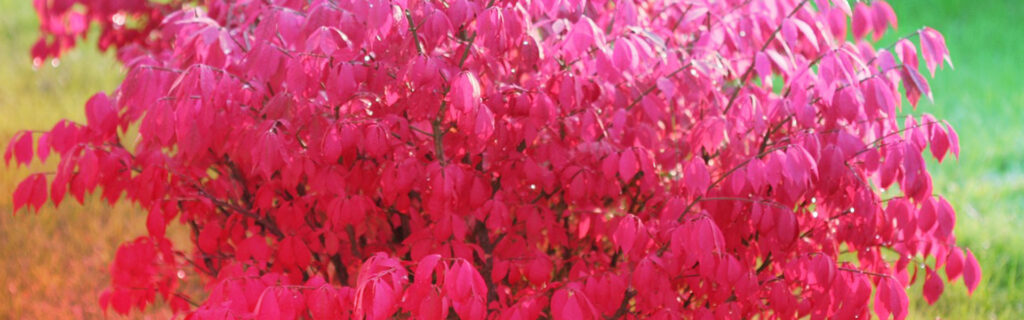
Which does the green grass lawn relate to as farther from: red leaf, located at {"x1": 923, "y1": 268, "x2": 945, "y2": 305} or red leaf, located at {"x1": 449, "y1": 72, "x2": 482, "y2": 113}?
red leaf, located at {"x1": 449, "y1": 72, "x2": 482, "y2": 113}

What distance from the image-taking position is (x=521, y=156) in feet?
6.98

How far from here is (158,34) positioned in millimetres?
3932

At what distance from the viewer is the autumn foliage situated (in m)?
1.83

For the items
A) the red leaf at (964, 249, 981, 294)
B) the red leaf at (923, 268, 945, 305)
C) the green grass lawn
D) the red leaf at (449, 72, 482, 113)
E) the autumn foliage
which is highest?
the red leaf at (449, 72, 482, 113)

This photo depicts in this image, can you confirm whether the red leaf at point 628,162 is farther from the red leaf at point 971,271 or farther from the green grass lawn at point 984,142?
the green grass lawn at point 984,142

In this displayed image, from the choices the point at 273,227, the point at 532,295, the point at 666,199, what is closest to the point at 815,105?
the point at 666,199

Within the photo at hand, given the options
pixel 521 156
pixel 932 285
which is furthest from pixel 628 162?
pixel 932 285

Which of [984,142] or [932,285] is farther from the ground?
[932,285]

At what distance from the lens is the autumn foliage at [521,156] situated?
1.83m

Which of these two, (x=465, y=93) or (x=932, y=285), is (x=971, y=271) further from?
(x=465, y=93)

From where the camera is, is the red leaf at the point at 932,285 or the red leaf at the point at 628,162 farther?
the red leaf at the point at 932,285

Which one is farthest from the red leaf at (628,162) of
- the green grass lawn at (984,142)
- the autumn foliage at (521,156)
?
the green grass lawn at (984,142)

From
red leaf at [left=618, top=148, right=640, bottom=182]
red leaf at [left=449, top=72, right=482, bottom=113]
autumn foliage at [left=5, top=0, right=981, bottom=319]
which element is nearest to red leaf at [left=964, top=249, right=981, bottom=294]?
autumn foliage at [left=5, top=0, right=981, bottom=319]

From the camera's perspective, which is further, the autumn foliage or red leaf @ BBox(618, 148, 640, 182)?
red leaf @ BBox(618, 148, 640, 182)
